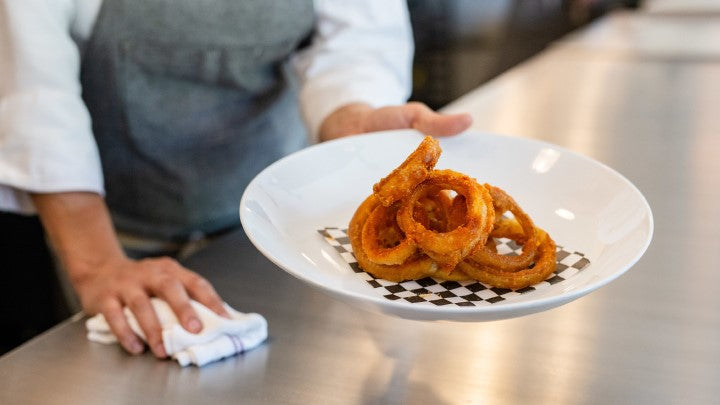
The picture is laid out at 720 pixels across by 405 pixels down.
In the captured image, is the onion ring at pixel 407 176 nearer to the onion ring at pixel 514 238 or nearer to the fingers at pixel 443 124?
the onion ring at pixel 514 238

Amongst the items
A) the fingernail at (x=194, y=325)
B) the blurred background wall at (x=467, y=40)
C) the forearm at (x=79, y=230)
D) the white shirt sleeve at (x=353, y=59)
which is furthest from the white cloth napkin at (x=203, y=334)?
the blurred background wall at (x=467, y=40)

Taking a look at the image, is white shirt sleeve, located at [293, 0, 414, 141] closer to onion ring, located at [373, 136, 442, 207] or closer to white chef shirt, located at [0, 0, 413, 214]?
white chef shirt, located at [0, 0, 413, 214]

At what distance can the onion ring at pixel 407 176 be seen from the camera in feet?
2.20

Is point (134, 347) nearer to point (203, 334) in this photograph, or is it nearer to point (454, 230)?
point (203, 334)

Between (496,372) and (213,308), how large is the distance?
0.31 meters

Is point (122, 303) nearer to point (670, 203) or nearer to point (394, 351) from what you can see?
point (394, 351)

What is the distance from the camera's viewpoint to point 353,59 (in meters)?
1.24

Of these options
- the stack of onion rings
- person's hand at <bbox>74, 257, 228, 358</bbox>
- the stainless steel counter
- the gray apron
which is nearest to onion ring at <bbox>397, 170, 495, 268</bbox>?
the stack of onion rings

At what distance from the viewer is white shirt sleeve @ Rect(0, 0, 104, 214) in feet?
3.10

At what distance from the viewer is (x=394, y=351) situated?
771mm

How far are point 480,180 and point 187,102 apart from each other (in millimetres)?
579

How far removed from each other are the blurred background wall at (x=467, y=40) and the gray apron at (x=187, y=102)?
90 cm

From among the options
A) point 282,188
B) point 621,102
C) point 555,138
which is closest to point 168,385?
point 282,188

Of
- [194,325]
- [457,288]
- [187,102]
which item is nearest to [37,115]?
[187,102]
